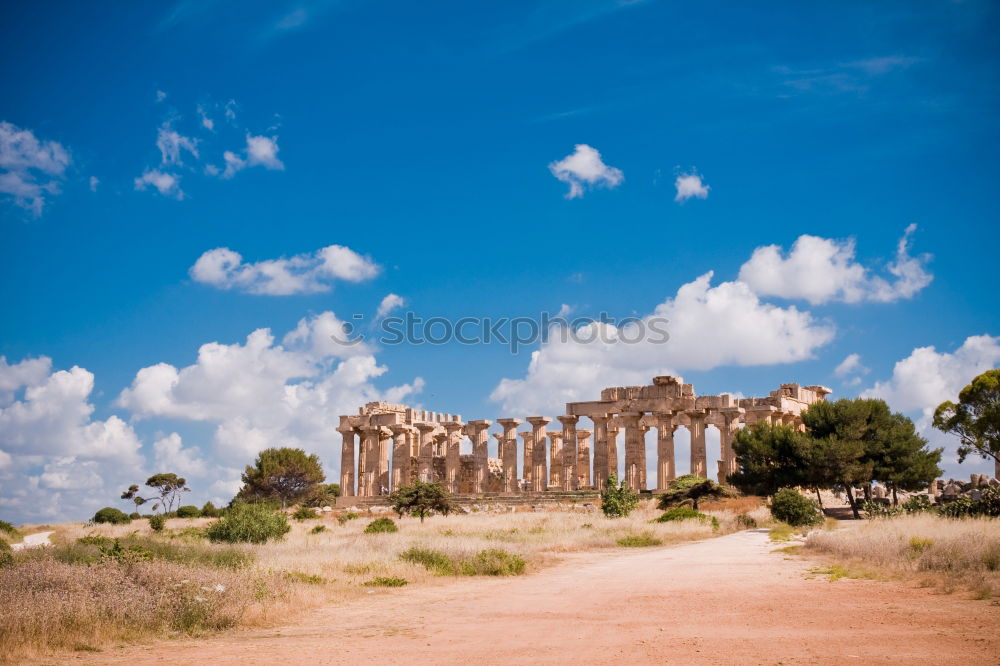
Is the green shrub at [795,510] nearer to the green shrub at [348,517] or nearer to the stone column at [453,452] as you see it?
the green shrub at [348,517]

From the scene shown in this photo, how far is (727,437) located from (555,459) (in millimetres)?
12879

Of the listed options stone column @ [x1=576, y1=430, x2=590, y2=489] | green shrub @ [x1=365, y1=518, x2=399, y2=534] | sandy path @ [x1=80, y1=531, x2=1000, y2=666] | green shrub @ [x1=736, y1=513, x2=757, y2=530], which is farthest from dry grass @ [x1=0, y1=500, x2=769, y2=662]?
stone column @ [x1=576, y1=430, x2=590, y2=489]

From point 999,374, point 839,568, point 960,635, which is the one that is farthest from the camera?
point 999,374

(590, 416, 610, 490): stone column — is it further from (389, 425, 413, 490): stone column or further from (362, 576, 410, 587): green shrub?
(362, 576, 410, 587): green shrub

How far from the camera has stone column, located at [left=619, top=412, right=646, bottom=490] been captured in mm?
53469

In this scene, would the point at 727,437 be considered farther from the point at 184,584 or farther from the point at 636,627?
the point at 184,584

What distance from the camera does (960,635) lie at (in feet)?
34.5

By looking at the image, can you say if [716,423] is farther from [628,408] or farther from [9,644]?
[9,644]

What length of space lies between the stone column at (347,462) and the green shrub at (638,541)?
36.9 metres

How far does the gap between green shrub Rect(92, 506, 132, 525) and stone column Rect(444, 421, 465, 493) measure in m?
21.4

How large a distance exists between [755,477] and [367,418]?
30134 millimetres

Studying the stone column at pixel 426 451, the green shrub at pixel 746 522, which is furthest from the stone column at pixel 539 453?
the green shrub at pixel 746 522

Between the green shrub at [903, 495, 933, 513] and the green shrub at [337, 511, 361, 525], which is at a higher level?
the green shrub at [903, 495, 933, 513]

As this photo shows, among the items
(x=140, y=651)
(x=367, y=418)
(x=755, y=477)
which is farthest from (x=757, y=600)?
(x=367, y=418)
